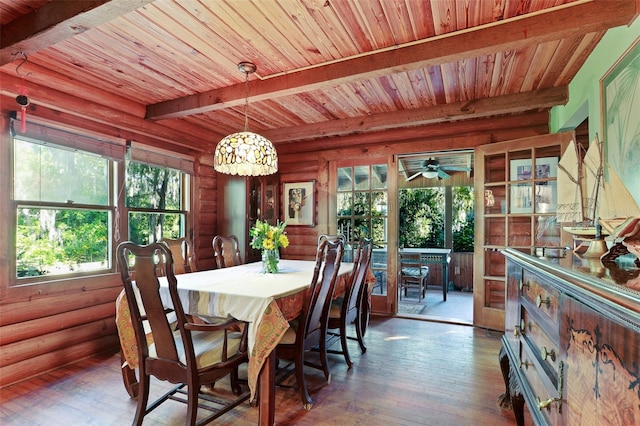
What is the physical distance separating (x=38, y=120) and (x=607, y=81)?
14.2 feet

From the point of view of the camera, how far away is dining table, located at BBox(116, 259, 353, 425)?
5.97ft

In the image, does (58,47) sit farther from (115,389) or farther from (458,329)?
(458,329)

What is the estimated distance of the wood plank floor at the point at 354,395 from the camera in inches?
79.7

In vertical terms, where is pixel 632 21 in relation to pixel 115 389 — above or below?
above

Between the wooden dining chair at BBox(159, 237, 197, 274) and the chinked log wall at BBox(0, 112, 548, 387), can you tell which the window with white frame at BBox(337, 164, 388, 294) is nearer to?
the chinked log wall at BBox(0, 112, 548, 387)

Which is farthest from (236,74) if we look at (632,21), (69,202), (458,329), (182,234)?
(458,329)

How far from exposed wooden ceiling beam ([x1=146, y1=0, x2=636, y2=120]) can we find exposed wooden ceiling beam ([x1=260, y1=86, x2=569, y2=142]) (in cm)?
135

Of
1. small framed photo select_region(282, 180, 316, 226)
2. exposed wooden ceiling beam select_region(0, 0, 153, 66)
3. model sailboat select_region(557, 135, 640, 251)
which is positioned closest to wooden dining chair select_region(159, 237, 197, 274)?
exposed wooden ceiling beam select_region(0, 0, 153, 66)

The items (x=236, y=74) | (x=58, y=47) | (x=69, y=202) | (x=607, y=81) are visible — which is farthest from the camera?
(x=69, y=202)

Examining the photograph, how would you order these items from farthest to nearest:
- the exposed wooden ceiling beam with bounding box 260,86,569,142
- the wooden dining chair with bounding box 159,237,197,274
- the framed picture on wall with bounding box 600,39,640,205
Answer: the exposed wooden ceiling beam with bounding box 260,86,569,142, the wooden dining chair with bounding box 159,237,197,274, the framed picture on wall with bounding box 600,39,640,205

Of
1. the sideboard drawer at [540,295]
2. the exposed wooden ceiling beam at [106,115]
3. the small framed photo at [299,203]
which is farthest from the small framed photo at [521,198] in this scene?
the exposed wooden ceiling beam at [106,115]

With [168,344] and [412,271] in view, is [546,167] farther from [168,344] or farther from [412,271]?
[168,344]

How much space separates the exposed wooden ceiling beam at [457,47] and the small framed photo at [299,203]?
2.03 m

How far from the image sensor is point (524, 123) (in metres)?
3.71
